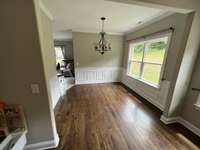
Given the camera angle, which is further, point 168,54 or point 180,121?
point 168,54

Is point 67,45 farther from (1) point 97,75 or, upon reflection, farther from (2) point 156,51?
(2) point 156,51

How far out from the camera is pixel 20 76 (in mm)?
1310

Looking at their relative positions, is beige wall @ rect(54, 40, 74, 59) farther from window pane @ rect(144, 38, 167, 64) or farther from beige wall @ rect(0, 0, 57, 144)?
beige wall @ rect(0, 0, 57, 144)

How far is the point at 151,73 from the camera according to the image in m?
3.37

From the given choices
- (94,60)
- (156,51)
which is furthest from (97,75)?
(156,51)

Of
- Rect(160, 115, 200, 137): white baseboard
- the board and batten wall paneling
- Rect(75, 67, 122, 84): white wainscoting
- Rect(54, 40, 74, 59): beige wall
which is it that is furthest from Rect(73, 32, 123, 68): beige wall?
Rect(54, 40, 74, 59): beige wall

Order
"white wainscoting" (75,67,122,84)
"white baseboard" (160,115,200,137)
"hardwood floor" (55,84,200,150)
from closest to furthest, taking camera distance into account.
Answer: "hardwood floor" (55,84,200,150), "white baseboard" (160,115,200,137), "white wainscoting" (75,67,122,84)

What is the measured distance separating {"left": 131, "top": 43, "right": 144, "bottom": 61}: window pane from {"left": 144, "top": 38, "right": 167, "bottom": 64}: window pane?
1.22ft

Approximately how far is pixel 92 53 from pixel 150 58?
8.67 ft

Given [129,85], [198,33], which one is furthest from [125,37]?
[198,33]

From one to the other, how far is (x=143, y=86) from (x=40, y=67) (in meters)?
3.37

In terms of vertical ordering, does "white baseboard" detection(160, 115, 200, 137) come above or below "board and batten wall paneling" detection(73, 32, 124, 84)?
below

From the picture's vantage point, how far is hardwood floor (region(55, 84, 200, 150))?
5.63 feet

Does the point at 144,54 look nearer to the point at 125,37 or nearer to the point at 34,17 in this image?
the point at 125,37
